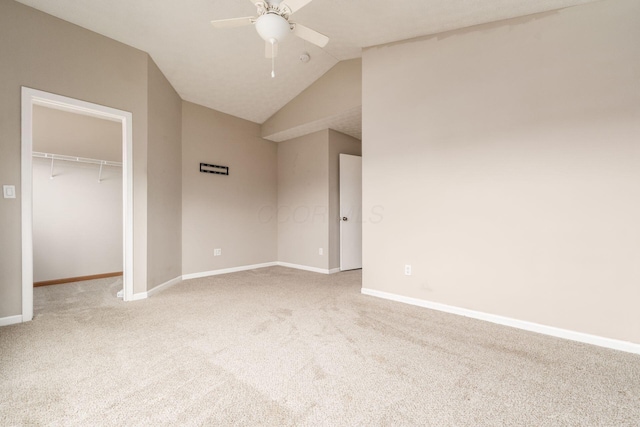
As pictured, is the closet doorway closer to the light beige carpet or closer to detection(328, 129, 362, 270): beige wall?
the light beige carpet

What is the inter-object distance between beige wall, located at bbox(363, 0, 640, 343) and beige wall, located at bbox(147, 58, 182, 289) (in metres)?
2.67

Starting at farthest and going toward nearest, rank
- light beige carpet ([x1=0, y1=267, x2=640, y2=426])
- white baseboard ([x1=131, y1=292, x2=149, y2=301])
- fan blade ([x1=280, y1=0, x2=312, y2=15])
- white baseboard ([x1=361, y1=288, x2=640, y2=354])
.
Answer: white baseboard ([x1=131, y1=292, x2=149, y2=301]) < white baseboard ([x1=361, y1=288, x2=640, y2=354]) < fan blade ([x1=280, y1=0, x2=312, y2=15]) < light beige carpet ([x1=0, y1=267, x2=640, y2=426])

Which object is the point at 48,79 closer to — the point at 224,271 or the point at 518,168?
the point at 224,271

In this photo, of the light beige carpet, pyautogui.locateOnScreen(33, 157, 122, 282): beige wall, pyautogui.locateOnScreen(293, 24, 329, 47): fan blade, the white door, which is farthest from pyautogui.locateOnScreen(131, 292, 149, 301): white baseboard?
pyautogui.locateOnScreen(293, 24, 329, 47): fan blade

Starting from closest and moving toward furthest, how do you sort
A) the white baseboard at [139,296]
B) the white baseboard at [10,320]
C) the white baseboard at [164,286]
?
the white baseboard at [10,320], the white baseboard at [139,296], the white baseboard at [164,286]

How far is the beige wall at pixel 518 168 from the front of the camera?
2.05 m

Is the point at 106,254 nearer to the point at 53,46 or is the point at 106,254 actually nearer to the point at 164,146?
the point at 164,146

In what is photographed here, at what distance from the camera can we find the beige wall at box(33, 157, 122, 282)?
3.80 metres

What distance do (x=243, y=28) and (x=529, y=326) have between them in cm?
400

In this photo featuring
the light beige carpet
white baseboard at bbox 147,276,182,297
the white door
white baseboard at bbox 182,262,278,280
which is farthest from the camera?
the white door

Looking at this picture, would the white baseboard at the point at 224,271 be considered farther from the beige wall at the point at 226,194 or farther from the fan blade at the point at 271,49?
the fan blade at the point at 271,49

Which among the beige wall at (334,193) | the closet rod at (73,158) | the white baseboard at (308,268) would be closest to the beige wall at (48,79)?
the closet rod at (73,158)

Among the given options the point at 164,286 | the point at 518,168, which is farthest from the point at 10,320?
the point at 518,168

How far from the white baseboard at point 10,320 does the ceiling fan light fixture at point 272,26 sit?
3192 millimetres
